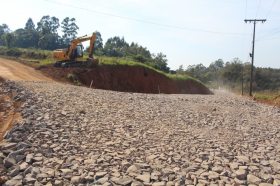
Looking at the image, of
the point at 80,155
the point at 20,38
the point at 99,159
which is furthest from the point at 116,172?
the point at 20,38

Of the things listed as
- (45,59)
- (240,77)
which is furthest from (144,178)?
(240,77)

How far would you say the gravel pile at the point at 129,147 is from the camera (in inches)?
342

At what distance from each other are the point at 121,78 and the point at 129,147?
2555 cm

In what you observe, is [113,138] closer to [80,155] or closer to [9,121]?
[80,155]

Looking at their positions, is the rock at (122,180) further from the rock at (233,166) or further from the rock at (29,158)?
the rock at (233,166)

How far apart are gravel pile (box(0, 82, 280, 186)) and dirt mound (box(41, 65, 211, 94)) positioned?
12380 mm

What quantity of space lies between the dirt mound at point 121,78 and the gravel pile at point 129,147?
12380mm

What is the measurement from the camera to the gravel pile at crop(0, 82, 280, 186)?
868 cm

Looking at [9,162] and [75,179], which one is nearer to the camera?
[75,179]

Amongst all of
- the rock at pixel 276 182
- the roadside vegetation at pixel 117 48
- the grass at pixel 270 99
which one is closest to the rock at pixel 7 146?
the rock at pixel 276 182

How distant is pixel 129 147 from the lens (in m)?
10.9

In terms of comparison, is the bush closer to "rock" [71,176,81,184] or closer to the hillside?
the hillside

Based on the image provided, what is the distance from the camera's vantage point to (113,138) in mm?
11797

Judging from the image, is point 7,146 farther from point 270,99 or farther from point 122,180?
point 270,99
